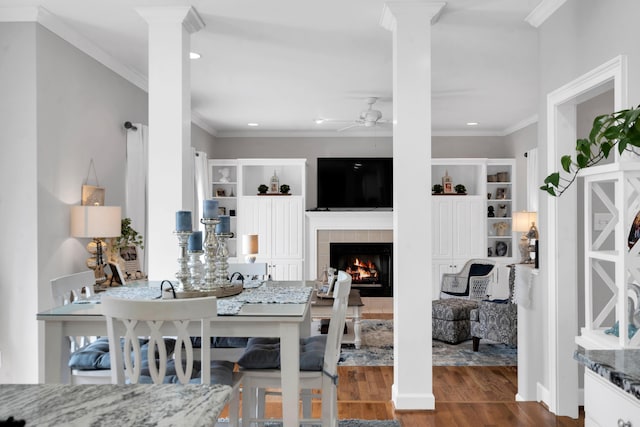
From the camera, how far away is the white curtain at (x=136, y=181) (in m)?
4.85

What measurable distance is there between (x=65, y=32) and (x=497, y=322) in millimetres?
4573

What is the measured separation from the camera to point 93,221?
3744 millimetres

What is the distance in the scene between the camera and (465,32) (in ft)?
12.6

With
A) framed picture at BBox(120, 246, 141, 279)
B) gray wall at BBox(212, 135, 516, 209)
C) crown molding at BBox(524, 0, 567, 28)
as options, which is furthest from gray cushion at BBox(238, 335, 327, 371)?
gray wall at BBox(212, 135, 516, 209)

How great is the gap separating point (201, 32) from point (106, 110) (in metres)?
1.24

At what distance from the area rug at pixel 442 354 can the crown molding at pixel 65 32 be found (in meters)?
3.46

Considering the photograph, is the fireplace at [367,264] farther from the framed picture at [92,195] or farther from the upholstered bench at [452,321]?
the framed picture at [92,195]

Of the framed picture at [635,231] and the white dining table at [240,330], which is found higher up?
the framed picture at [635,231]

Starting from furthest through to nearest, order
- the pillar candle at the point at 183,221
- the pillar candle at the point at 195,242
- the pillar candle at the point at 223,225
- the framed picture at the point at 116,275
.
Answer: the framed picture at the point at 116,275
the pillar candle at the point at 223,225
the pillar candle at the point at 195,242
the pillar candle at the point at 183,221

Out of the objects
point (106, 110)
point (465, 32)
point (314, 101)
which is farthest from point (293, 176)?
point (465, 32)

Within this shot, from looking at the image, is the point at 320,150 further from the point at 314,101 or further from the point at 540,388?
the point at 540,388

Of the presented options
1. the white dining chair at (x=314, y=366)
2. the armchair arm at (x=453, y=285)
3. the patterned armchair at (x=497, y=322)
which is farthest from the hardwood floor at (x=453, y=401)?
the armchair arm at (x=453, y=285)

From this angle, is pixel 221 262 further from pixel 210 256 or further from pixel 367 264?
pixel 367 264

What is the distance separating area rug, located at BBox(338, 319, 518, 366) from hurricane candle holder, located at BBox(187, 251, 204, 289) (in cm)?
273
